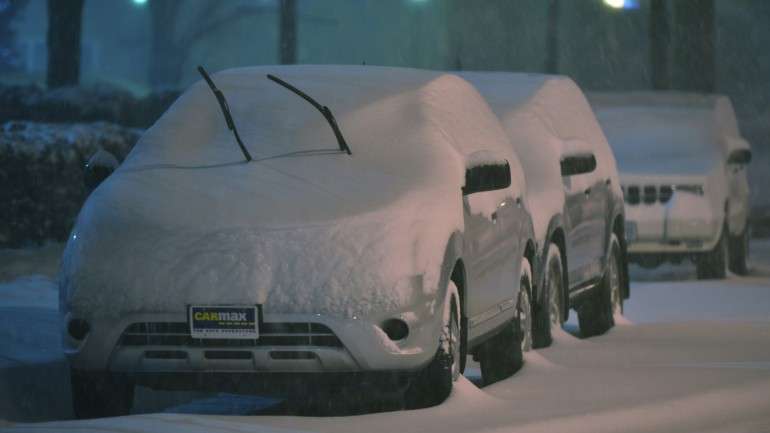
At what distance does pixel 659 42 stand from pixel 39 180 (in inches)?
650

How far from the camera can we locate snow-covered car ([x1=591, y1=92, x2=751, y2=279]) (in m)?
20.1

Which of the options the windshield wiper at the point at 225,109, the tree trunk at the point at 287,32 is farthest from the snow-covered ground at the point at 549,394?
the tree trunk at the point at 287,32

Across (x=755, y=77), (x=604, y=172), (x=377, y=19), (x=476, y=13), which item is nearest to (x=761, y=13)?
(x=755, y=77)

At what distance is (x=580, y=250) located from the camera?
13.8 m

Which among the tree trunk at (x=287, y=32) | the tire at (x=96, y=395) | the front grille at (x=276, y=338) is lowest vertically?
the tire at (x=96, y=395)

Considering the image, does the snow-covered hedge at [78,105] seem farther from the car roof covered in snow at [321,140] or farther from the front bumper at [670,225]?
the car roof covered in snow at [321,140]

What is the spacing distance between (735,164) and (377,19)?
65737 millimetres

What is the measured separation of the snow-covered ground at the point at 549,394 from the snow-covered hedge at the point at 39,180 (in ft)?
13.1

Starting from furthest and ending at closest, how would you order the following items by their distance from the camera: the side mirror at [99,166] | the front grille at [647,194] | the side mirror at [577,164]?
the front grille at [647,194], the side mirror at [577,164], the side mirror at [99,166]

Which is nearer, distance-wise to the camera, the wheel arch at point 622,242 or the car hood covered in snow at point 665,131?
the wheel arch at point 622,242

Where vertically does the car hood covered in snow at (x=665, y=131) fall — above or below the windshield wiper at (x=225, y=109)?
below

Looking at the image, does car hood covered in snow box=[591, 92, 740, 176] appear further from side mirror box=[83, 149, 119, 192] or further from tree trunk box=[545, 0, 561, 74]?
tree trunk box=[545, 0, 561, 74]

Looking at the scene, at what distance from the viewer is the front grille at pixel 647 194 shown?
66.2ft

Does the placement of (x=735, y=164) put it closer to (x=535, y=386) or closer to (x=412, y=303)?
(x=535, y=386)
